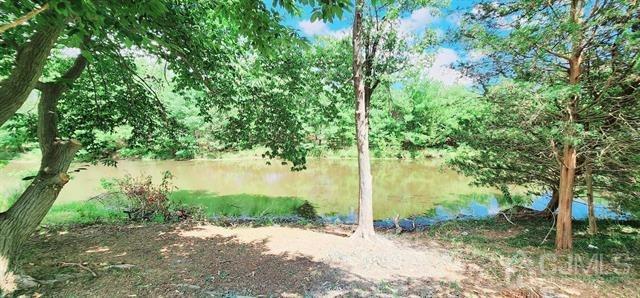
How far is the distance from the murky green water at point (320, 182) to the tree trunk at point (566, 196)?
134 inches

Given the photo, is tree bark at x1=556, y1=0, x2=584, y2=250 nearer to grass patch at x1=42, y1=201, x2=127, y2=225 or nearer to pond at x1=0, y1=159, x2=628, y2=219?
pond at x1=0, y1=159, x2=628, y2=219

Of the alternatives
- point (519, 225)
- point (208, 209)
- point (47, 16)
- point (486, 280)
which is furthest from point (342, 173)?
point (47, 16)

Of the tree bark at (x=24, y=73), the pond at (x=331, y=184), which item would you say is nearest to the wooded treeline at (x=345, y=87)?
the tree bark at (x=24, y=73)

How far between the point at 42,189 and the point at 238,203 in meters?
8.00

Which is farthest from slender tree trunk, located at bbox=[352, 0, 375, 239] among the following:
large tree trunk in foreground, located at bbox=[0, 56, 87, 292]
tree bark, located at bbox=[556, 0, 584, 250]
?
large tree trunk in foreground, located at bbox=[0, 56, 87, 292]

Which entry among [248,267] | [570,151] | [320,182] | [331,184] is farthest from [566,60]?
[320,182]

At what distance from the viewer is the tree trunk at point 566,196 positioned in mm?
4988

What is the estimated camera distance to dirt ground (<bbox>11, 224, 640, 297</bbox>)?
364 cm

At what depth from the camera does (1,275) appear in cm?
327

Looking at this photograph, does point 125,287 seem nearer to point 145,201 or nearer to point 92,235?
point 92,235

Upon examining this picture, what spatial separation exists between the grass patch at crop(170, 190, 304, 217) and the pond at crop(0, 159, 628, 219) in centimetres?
64

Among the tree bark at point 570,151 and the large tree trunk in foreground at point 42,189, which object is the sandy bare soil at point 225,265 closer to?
the large tree trunk in foreground at point 42,189

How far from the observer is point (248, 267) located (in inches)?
173

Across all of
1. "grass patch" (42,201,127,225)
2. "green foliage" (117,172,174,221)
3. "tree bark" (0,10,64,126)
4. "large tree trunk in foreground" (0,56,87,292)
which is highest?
"tree bark" (0,10,64,126)
